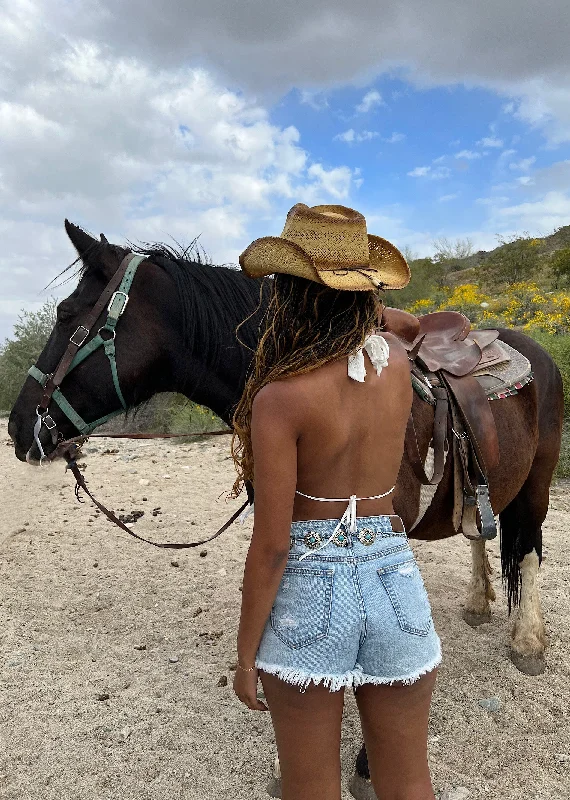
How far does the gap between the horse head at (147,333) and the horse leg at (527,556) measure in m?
2.02

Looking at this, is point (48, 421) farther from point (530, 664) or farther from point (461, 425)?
point (530, 664)

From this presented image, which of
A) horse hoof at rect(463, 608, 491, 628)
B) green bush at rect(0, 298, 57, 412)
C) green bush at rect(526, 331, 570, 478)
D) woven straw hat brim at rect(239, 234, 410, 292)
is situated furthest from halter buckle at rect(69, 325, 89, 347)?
green bush at rect(0, 298, 57, 412)

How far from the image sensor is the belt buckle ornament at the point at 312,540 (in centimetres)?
136

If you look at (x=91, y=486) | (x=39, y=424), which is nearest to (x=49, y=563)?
(x=91, y=486)

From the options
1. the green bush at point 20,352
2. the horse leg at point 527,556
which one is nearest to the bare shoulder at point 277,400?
the horse leg at point 527,556

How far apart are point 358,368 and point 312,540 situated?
0.43 meters

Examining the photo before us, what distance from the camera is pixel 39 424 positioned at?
288 cm

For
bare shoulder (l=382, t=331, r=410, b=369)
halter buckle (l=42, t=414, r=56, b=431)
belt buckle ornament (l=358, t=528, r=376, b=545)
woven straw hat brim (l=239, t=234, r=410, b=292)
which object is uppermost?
woven straw hat brim (l=239, t=234, r=410, b=292)

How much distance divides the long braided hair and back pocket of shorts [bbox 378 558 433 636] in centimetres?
55

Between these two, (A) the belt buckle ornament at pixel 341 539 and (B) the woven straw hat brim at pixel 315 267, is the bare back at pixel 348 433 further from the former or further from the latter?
(B) the woven straw hat brim at pixel 315 267

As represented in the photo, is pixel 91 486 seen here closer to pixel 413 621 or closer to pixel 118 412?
pixel 118 412

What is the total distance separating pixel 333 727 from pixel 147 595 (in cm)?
349

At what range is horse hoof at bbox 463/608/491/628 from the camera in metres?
3.83

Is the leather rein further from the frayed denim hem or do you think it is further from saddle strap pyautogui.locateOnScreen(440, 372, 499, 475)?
the frayed denim hem
